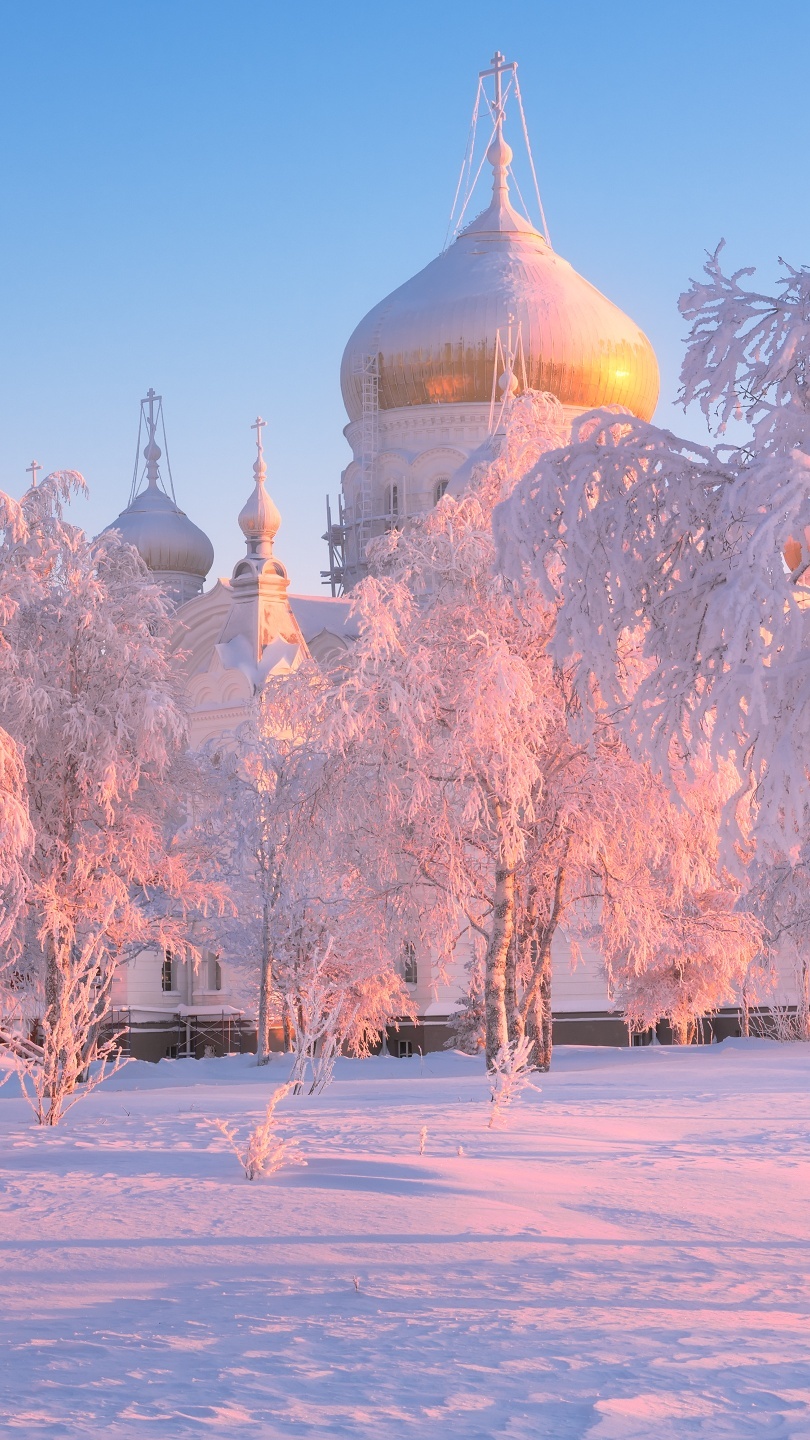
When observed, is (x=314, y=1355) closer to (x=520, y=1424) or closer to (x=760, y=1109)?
(x=520, y=1424)

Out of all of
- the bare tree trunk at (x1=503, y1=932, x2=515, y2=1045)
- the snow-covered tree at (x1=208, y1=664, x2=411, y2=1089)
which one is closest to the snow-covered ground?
the snow-covered tree at (x1=208, y1=664, x2=411, y2=1089)

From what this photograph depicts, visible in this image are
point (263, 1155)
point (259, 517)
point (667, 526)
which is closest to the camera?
point (667, 526)

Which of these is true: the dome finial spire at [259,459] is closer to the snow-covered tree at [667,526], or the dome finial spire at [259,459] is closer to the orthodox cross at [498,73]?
the orthodox cross at [498,73]

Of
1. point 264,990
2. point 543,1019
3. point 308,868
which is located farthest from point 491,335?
point 543,1019

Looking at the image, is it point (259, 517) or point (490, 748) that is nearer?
point (490, 748)

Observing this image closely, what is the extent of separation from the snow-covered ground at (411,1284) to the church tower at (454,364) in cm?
3846

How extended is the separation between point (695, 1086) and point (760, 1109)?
3356 millimetres

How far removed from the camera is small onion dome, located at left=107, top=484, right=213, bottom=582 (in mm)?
55875

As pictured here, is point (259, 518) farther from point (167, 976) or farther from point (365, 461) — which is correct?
point (167, 976)

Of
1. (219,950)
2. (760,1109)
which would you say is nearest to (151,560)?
(219,950)

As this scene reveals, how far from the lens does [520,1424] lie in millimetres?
5066

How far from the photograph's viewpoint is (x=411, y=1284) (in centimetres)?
689

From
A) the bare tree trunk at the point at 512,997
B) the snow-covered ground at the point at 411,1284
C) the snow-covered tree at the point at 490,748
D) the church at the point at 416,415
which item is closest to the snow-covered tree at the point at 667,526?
the snow-covered ground at the point at 411,1284

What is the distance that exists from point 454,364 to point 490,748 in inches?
1363
